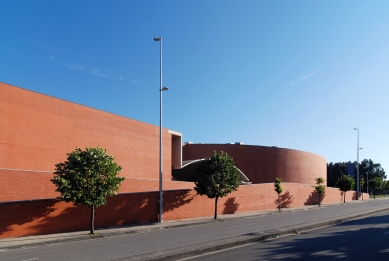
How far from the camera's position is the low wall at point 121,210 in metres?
18.3

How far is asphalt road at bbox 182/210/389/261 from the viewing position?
10625 mm

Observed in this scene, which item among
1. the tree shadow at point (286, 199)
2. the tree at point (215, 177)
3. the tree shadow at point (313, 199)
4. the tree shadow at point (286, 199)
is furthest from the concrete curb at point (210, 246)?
the tree shadow at point (313, 199)

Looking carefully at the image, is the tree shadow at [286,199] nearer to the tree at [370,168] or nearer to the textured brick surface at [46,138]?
the textured brick surface at [46,138]

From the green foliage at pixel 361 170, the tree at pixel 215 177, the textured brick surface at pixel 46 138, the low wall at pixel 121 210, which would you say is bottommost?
the green foliage at pixel 361 170

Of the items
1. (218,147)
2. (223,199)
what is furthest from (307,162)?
(223,199)

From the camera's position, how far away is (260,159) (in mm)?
63062

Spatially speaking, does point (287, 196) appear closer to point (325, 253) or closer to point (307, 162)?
point (307, 162)

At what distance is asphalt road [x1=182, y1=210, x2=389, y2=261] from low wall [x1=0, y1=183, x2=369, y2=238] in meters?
11.4

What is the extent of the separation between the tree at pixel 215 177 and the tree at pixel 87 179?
30.5ft

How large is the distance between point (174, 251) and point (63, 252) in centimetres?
450

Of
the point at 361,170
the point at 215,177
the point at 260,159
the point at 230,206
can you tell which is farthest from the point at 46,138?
the point at 361,170

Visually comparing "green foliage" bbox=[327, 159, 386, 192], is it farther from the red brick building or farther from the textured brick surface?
the textured brick surface

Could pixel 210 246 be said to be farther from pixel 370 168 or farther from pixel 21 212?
pixel 370 168

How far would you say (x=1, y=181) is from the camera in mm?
23172
